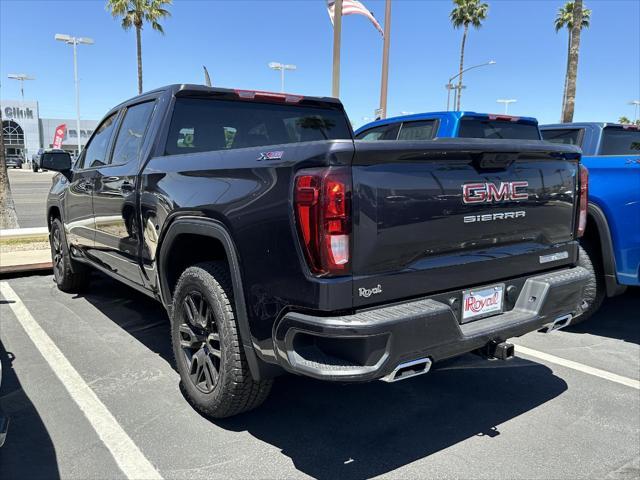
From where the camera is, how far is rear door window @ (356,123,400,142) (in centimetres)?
692

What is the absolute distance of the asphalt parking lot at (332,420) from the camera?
275 centimetres

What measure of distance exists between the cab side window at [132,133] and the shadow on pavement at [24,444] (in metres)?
1.80

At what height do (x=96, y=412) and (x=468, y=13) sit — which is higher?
(x=468, y=13)

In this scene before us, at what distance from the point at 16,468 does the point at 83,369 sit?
130 centimetres

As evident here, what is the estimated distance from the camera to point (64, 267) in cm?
595

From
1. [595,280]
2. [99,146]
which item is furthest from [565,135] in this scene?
[99,146]

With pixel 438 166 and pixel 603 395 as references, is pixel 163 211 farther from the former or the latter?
pixel 603 395

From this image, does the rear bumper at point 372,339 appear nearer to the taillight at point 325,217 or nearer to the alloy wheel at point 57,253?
the taillight at point 325,217

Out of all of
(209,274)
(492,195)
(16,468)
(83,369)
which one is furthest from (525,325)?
(83,369)

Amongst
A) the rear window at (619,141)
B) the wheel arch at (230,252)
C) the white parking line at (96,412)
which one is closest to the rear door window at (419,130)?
the rear window at (619,141)

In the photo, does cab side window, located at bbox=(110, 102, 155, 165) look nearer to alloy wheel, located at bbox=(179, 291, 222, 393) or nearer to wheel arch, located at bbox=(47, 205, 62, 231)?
alloy wheel, located at bbox=(179, 291, 222, 393)

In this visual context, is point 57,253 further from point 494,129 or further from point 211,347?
point 494,129

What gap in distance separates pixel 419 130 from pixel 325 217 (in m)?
4.62

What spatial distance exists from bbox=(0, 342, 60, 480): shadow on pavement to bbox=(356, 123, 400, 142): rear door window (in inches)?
199
